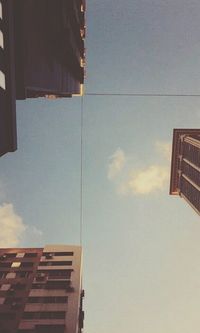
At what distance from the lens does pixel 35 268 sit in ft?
202

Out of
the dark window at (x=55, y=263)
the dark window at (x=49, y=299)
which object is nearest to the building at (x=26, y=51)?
the dark window at (x=49, y=299)

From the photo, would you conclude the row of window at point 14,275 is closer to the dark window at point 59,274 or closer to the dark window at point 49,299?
the dark window at point 59,274

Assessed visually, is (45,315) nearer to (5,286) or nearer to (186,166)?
(5,286)

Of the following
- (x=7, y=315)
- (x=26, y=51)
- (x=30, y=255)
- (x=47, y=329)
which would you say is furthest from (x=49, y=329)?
(x=26, y=51)

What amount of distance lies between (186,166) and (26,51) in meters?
124

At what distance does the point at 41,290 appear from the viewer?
55406mm

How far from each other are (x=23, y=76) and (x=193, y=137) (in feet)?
398

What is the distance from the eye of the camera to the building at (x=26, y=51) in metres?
18.5

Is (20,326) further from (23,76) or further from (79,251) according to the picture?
(23,76)

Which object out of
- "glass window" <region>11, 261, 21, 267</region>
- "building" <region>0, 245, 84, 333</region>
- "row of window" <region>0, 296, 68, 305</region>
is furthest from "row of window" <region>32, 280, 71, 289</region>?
"glass window" <region>11, 261, 21, 267</region>

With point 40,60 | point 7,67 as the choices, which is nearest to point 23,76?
point 7,67

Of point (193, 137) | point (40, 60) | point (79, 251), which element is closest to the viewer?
point (40, 60)

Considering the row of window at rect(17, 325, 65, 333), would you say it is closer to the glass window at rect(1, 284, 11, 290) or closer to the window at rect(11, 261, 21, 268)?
the glass window at rect(1, 284, 11, 290)

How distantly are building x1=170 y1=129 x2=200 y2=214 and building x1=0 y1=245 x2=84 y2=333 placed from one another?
71.1 meters
